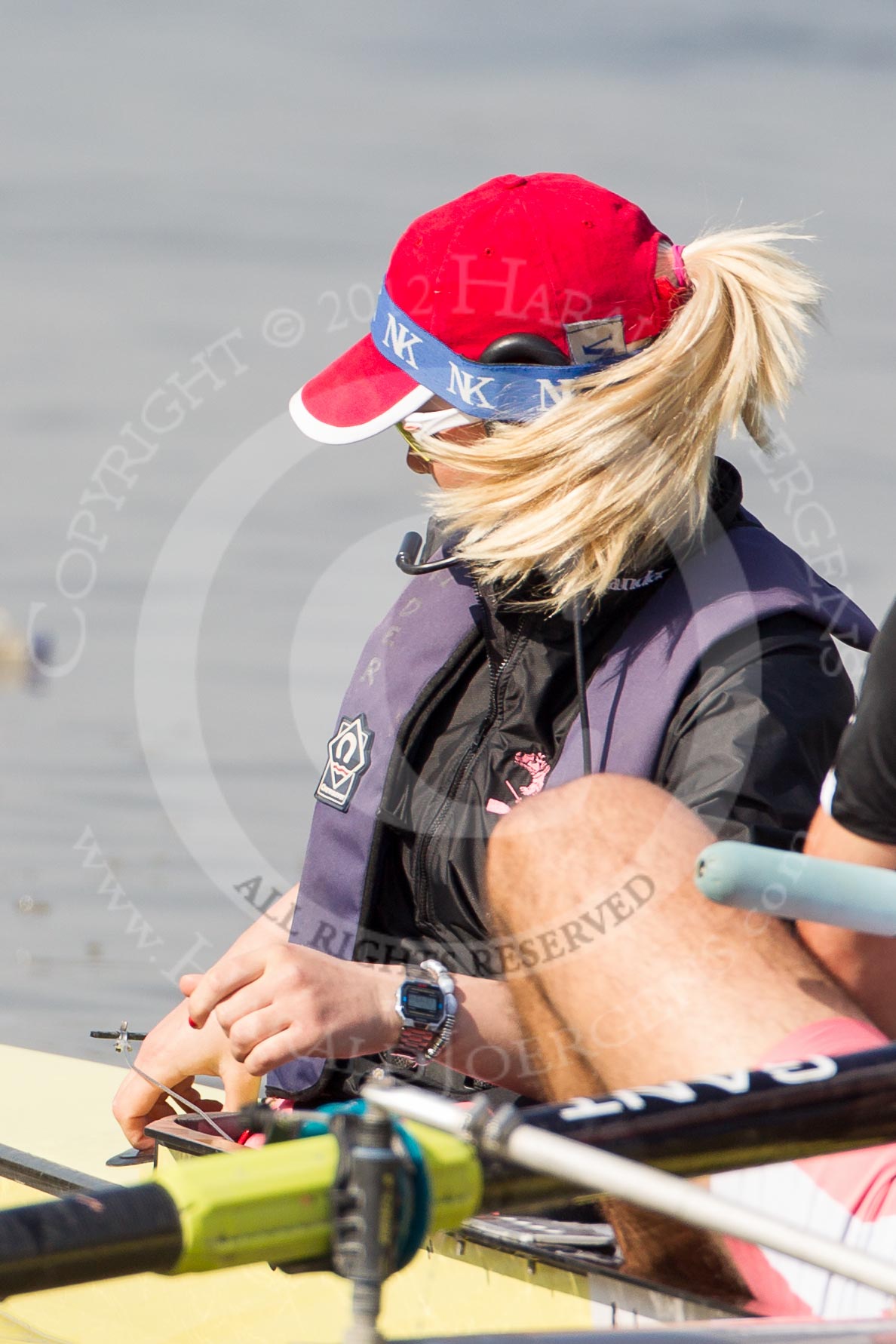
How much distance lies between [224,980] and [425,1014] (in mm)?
220

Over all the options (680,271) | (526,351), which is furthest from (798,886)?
(680,271)

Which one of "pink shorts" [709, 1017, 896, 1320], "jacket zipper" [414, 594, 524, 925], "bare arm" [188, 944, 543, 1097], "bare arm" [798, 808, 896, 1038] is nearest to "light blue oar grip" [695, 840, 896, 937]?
"pink shorts" [709, 1017, 896, 1320]

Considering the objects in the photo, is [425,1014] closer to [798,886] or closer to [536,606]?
[536,606]

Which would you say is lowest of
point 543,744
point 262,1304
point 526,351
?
point 262,1304

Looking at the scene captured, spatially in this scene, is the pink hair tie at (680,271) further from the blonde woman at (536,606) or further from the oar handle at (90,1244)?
the oar handle at (90,1244)

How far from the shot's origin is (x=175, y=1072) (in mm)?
2146

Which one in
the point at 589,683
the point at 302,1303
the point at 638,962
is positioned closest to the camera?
the point at 638,962

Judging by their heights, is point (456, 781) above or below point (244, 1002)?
above

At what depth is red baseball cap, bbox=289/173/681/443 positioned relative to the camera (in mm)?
1973

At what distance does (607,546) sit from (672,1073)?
2.30 ft

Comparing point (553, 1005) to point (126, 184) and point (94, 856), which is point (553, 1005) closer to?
point (94, 856)

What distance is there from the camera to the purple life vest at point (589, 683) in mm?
1922

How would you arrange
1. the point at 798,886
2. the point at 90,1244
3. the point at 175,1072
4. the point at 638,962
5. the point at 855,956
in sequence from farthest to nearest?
the point at 175,1072 → the point at 855,956 → the point at 638,962 → the point at 798,886 → the point at 90,1244

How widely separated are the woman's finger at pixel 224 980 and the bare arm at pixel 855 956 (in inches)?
22.6
